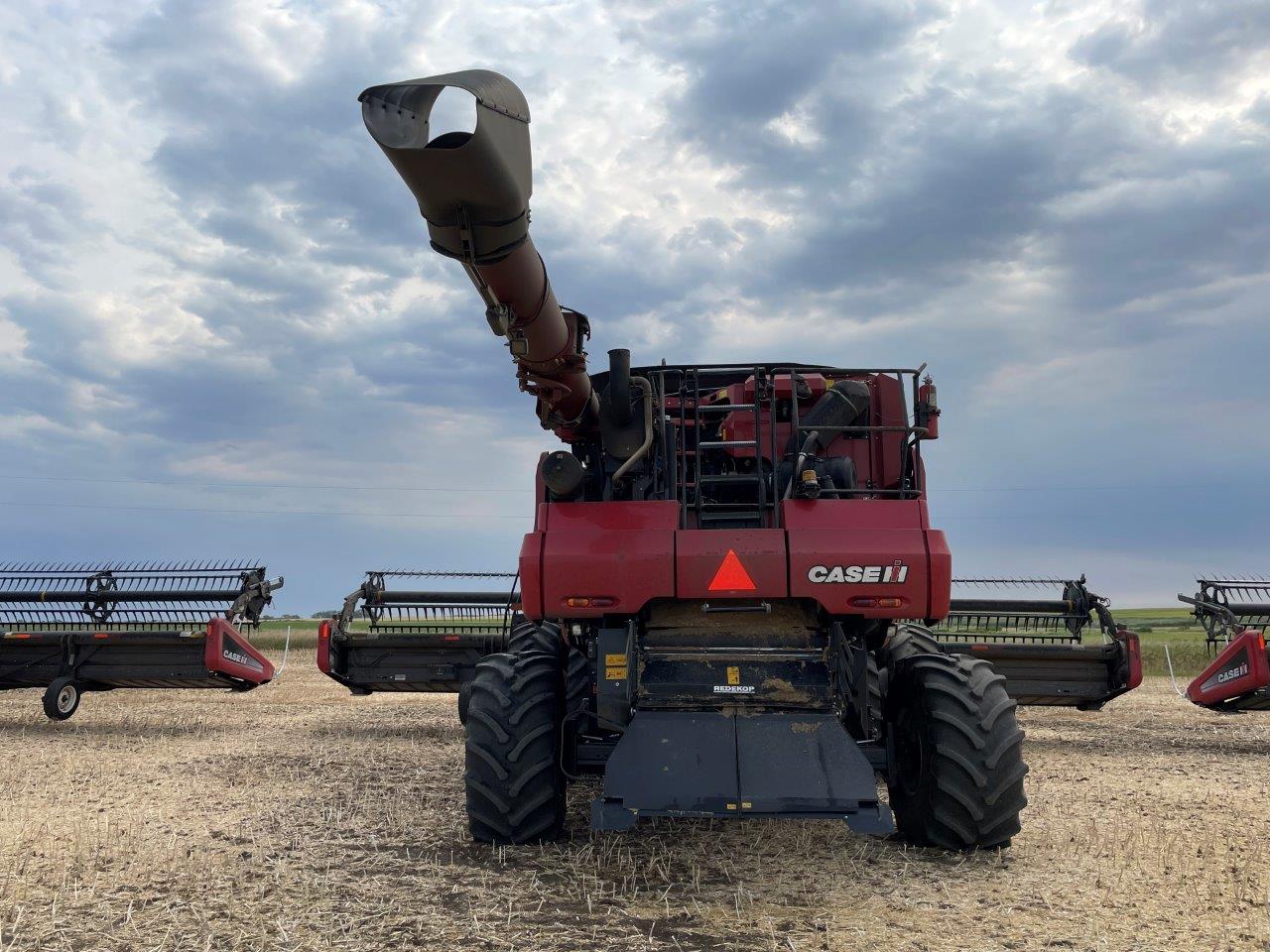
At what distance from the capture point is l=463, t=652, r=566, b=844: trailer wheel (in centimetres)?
552

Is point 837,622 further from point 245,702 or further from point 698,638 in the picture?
point 245,702

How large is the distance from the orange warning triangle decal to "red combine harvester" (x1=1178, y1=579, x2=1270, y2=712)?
23.2 ft

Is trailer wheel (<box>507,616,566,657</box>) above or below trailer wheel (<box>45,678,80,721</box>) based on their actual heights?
above

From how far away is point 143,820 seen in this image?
21.8ft

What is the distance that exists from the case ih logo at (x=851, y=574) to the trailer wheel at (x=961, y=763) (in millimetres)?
651

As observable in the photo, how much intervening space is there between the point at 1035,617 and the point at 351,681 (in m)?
7.95

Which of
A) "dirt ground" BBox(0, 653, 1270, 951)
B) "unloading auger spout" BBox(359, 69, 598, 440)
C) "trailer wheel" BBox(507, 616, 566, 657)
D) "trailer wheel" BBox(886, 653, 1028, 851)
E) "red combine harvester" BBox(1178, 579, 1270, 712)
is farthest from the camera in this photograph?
"red combine harvester" BBox(1178, 579, 1270, 712)

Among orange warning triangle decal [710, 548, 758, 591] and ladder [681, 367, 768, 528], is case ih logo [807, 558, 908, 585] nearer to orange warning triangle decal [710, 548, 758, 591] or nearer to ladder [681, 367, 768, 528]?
orange warning triangle decal [710, 548, 758, 591]

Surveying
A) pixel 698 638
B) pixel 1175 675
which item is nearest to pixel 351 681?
pixel 698 638

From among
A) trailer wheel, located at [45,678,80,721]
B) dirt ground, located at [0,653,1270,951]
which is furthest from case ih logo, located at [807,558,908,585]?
trailer wheel, located at [45,678,80,721]

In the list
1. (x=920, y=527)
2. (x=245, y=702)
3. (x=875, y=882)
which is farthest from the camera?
(x=245, y=702)

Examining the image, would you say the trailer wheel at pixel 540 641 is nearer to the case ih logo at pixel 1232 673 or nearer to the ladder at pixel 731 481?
the ladder at pixel 731 481

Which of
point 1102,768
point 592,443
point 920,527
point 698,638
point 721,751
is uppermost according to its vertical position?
point 592,443

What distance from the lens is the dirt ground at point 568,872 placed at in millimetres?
4254
